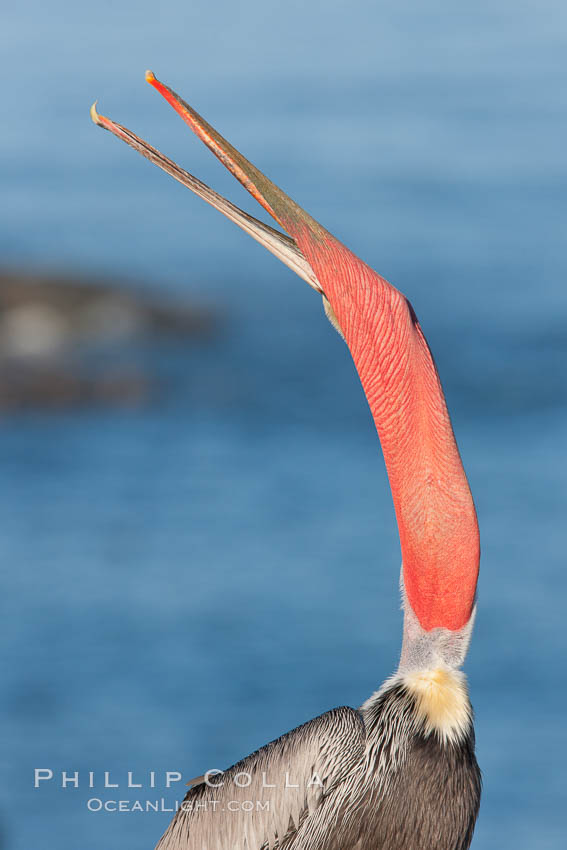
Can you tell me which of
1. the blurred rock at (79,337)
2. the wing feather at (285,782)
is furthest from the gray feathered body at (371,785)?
the blurred rock at (79,337)

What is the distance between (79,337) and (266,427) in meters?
2.20

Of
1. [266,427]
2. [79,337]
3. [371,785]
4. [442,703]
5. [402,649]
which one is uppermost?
[79,337]

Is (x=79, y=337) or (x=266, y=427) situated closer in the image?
(x=266, y=427)

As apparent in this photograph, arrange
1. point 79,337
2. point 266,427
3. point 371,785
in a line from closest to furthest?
point 371,785 < point 266,427 < point 79,337

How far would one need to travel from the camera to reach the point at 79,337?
40.1 ft

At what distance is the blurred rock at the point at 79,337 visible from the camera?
1160cm

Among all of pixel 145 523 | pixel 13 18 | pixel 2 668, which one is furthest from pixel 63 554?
pixel 13 18

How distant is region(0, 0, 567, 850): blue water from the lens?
7379mm

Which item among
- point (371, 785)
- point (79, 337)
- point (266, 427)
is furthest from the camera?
point (79, 337)

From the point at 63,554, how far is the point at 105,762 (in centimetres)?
223

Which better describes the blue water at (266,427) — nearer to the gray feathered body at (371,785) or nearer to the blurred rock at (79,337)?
the blurred rock at (79,337)

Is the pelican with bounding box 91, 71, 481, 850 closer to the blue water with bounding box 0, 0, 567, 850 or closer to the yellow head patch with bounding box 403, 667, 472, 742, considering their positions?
the yellow head patch with bounding box 403, 667, 472, 742

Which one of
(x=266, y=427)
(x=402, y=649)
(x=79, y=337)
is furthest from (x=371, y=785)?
(x=79, y=337)

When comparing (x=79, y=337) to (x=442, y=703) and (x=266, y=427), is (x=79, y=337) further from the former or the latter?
(x=442, y=703)
